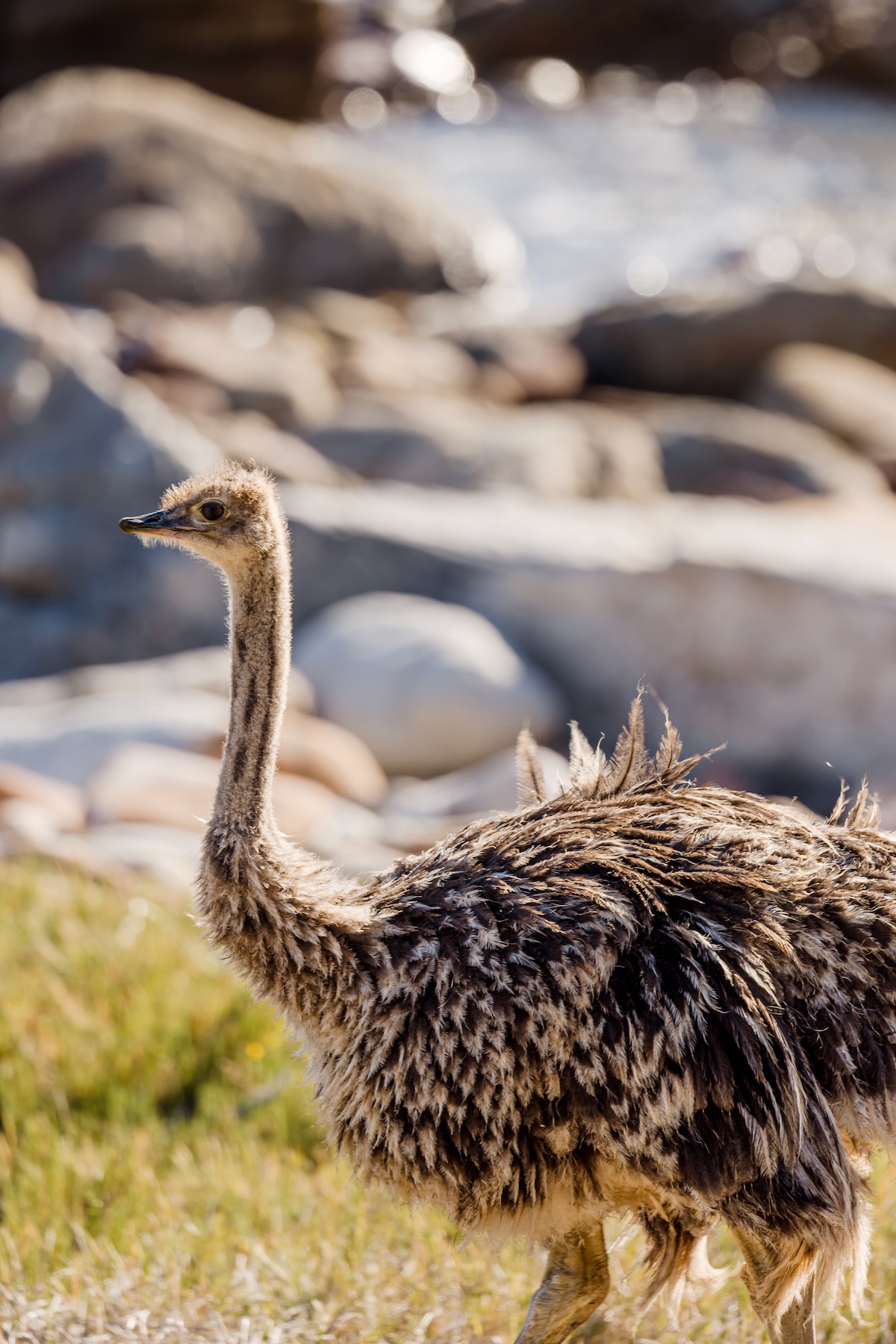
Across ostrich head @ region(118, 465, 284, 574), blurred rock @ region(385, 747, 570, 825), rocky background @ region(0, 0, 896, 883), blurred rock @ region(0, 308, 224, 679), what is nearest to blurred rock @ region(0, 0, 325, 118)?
rocky background @ region(0, 0, 896, 883)

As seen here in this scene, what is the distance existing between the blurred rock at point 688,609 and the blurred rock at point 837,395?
5.13 metres

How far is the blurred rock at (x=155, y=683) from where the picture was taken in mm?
8148

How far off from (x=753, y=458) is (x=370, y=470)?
287cm

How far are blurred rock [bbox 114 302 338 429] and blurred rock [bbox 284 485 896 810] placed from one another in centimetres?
448

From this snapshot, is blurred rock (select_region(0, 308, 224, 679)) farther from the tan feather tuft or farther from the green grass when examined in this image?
the tan feather tuft

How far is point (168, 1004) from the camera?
5.22 metres

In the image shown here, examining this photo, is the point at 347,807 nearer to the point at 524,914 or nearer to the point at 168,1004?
the point at 168,1004

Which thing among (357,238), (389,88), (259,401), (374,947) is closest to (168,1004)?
(374,947)

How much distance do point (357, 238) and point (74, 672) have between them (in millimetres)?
9793

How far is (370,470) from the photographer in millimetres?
12164

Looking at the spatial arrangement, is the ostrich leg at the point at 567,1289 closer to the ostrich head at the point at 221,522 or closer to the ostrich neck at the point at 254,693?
the ostrich neck at the point at 254,693

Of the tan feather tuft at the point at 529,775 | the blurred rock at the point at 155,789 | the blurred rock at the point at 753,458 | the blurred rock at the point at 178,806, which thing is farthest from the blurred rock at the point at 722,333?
the tan feather tuft at the point at 529,775

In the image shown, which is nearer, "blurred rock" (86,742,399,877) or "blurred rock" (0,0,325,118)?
"blurred rock" (86,742,399,877)

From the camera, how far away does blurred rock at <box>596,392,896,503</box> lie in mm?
12188
